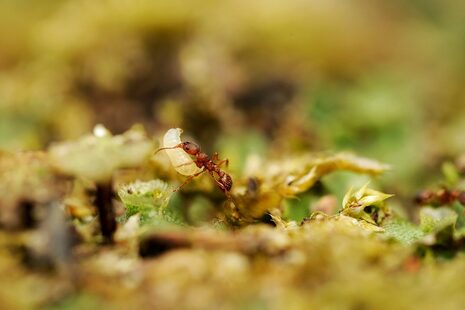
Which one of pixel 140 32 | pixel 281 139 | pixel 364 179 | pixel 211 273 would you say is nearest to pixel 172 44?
pixel 140 32

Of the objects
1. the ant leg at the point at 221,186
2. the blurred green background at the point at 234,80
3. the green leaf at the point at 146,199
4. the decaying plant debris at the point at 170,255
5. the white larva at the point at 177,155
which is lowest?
the decaying plant debris at the point at 170,255

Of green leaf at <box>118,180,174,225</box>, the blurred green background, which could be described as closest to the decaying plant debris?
green leaf at <box>118,180,174,225</box>

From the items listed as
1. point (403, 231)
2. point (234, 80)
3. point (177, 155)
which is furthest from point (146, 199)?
point (234, 80)

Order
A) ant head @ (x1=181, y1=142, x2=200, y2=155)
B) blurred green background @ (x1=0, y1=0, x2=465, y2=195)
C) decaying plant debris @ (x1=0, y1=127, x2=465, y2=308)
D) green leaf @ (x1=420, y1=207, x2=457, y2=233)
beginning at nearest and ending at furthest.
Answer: decaying plant debris @ (x1=0, y1=127, x2=465, y2=308) < green leaf @ (x1=420, y1=207, x2=457, y2=233) < ant head @ (x1=181, y1=142, x2=200, y2=155) < blurred green background @ (x1=0, y1=0, x2=465, y2=195)

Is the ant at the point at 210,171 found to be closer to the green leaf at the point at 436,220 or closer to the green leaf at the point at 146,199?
the green leaf at the point at 146,199

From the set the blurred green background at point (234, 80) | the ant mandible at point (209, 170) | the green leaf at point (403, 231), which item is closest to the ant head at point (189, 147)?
the ant mandible at point (209, 170)

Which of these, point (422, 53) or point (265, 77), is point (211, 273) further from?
point (422, 53)

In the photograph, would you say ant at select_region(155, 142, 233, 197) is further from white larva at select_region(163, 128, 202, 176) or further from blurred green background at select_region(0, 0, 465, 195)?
blurred green background at select_region(0, 0, 465, 195)
